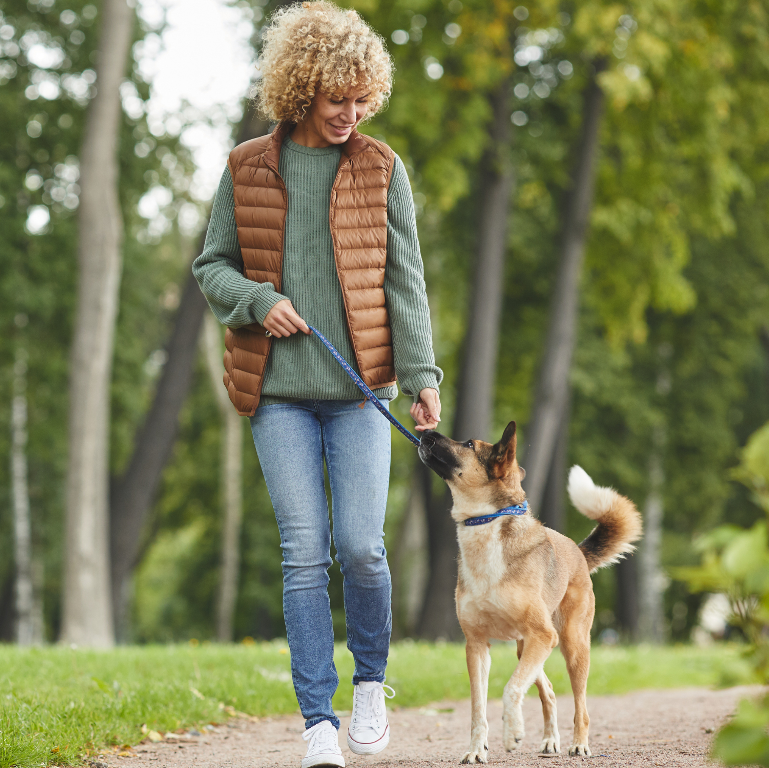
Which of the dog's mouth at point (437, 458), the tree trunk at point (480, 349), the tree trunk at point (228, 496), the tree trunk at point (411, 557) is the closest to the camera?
the dog's mouth at point (437, 458)

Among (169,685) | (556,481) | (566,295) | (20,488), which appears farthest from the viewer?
(20,488)

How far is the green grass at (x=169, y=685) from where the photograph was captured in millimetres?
4094

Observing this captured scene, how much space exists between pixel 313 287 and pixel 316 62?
872 millimetres

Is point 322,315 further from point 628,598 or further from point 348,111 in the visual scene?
point 628,598

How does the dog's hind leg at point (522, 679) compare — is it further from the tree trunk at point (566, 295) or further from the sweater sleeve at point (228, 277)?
the tree trunk at point (566, 295)

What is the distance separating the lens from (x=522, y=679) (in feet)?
13.0

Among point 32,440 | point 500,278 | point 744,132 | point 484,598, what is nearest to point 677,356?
point 744,132

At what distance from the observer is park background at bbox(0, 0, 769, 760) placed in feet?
36.9

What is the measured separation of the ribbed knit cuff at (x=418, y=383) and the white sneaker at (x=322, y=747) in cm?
133

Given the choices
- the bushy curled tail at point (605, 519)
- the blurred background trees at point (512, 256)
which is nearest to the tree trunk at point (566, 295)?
the blurred background trees at point (512, 256)

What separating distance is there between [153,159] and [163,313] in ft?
23.0

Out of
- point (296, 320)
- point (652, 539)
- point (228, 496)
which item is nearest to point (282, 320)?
point (296, 320)

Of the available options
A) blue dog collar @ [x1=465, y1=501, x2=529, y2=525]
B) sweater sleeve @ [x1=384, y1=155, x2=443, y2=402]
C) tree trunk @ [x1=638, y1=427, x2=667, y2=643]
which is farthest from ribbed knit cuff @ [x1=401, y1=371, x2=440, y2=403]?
tree trunk @ [x1=638, y1=427, x2=667, y2=643]

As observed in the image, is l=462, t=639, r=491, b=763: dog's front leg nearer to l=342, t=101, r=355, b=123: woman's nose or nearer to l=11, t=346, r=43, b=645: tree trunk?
l=342, t=101, r=355, b=123: woman's nose
